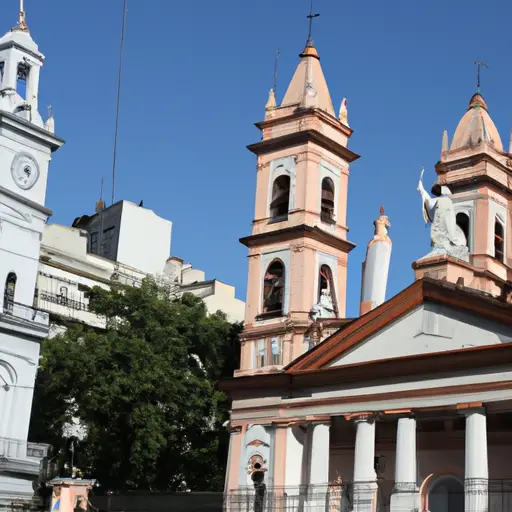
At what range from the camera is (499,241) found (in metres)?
38.6

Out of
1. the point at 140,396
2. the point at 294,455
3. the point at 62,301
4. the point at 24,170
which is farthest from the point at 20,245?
the point at 294,455

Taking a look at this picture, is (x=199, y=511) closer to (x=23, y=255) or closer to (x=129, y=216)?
(x=23, y=255)

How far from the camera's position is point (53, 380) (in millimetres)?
38281

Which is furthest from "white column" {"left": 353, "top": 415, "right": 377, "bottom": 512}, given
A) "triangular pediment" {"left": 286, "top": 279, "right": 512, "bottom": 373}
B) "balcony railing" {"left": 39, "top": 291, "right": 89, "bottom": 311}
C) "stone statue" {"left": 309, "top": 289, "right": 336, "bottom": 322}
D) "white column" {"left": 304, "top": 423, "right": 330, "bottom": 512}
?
"balcony railing" {"left": 39, "top": 291, "right": 89, "bottom": 311}

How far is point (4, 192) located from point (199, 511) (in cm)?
1236

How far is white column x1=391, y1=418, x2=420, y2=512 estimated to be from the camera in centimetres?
2708

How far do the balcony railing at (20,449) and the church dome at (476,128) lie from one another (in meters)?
17.1

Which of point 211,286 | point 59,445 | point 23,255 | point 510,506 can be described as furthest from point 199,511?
point 211,286

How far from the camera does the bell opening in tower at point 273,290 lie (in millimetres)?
37013

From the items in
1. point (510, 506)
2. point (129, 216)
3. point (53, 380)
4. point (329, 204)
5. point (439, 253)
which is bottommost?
point (510, 506)

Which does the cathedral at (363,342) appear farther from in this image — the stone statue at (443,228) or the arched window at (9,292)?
the arched window at (9,292)

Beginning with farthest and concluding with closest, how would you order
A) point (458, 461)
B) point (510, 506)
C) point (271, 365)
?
1. point (271, 365)
2. point (458, 461)
3. point (510, 506)

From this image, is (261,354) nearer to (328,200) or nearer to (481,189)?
(328,200)

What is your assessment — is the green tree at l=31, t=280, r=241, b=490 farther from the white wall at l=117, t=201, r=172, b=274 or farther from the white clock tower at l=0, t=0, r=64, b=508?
the white wall at l=117, t=201, r=172, b=274
